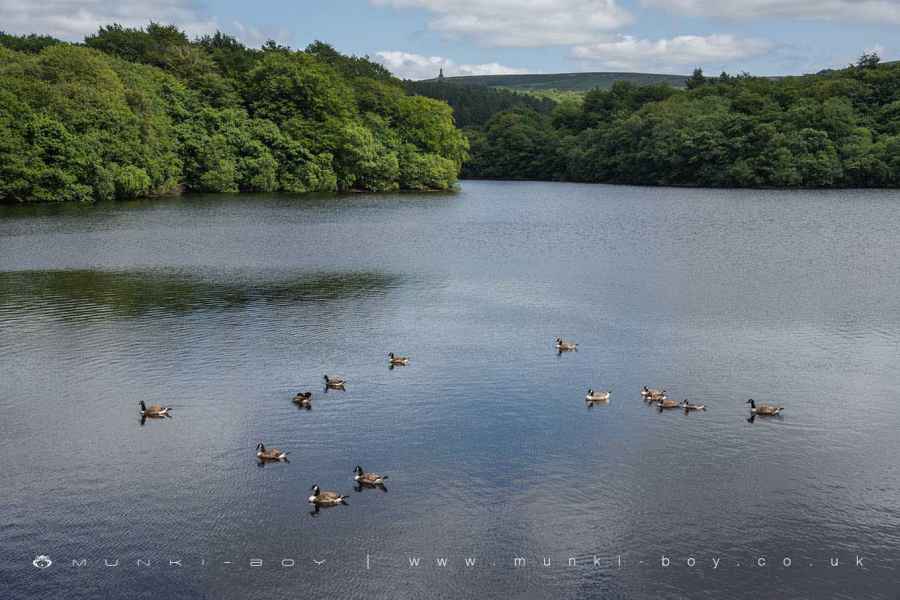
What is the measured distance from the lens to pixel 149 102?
10862 centimetres

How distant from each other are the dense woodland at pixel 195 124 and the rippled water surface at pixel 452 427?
135 ft

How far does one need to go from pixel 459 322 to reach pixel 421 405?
12.2 meters

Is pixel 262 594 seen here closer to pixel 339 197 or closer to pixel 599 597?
pixel 599 597

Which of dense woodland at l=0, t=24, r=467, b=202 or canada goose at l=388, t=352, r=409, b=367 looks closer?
canada goose at l=388, t=352, r=409, b=367

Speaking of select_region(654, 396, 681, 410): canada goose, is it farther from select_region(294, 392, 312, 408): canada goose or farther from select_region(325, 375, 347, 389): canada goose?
select_region(294, 392, 312, 408): canada goose

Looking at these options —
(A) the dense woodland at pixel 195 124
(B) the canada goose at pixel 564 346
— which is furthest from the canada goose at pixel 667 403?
(A) the dense woodland at pixel 195 124

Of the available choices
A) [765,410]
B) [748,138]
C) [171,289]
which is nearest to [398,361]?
[765,410]

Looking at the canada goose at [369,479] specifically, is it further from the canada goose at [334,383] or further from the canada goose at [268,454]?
the canada goose at [334,383]

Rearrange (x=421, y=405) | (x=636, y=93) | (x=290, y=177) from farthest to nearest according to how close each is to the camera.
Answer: (x=636, y=93), (x=290, y=177), (x=421, y=405)

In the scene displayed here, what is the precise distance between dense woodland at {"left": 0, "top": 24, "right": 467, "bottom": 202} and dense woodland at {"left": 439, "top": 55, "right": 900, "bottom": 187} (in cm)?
4112

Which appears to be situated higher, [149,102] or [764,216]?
[149,102]

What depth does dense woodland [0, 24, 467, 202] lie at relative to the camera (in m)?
94.7

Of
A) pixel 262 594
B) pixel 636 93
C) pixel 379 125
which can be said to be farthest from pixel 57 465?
pixel 636 93

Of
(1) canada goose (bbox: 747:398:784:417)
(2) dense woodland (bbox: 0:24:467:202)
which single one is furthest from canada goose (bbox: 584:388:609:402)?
(2) dense woodland (bbox: 0:24:467:202)
